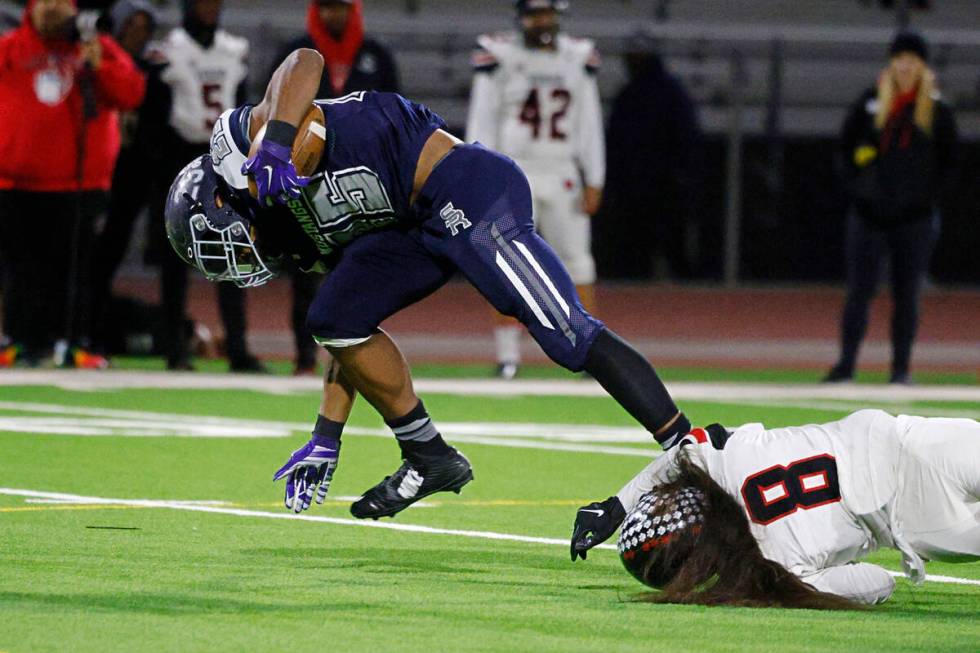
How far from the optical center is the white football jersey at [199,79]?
12703 mm

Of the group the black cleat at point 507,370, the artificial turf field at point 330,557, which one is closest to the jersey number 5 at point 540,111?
the black cleat at point 507,370

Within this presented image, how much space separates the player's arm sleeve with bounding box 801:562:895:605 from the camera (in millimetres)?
5195

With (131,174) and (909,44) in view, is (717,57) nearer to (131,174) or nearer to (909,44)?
(909,44)

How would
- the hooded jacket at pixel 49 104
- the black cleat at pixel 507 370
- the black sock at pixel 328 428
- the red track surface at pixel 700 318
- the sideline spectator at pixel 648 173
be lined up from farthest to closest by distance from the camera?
the sideline spectator at pixel 648 173 < the red track surface at pixel 700 318 < the black cleat at pixel 507 370 < the hooded jacket at pixel 49 104 < the black sock at pixel 328 428

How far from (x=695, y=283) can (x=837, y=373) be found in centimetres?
839

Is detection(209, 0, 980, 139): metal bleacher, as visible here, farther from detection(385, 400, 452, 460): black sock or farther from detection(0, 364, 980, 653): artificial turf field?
detection(385, 400, 452, 460): black sock

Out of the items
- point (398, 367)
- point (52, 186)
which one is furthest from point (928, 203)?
point (398, 367)

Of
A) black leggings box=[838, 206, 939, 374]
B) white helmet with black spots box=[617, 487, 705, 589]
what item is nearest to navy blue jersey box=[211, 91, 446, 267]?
white helmet with black spots box=[617, 487, 705, 589]

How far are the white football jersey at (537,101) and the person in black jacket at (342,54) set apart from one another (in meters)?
0.60

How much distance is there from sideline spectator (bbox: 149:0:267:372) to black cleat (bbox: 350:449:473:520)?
6.29m

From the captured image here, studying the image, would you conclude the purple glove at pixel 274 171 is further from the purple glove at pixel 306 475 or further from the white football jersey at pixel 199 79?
the white football jersey at pixel 199 79

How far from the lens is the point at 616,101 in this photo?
1958cm

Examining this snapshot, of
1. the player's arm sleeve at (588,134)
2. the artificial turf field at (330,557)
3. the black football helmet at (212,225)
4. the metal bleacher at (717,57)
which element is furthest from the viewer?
the metal bleacher at (717,57)

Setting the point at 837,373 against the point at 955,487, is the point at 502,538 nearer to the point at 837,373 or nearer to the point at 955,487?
the point at 955,487
